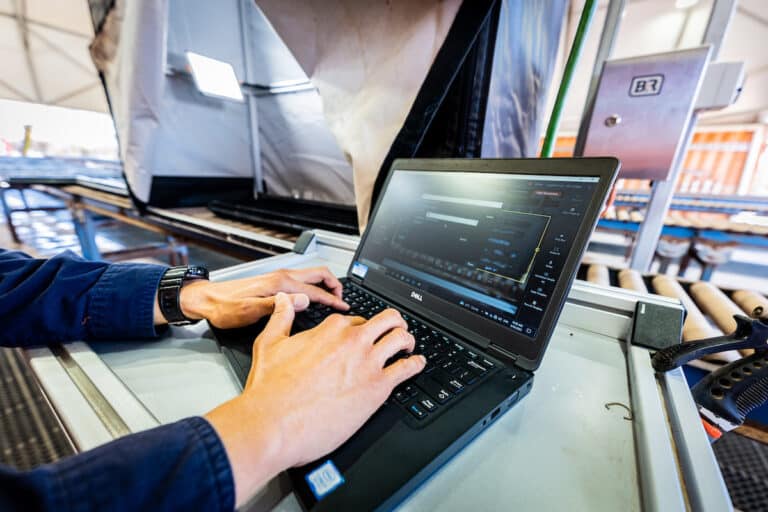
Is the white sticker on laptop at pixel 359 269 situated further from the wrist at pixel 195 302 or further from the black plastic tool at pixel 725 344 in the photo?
the black plastic tool at pixel 725 344

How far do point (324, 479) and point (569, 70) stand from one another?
2.97ft

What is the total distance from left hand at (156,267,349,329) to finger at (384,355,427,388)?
0.20 meters

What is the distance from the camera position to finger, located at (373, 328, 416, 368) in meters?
0.34

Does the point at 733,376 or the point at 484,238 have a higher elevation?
the point at 484,238

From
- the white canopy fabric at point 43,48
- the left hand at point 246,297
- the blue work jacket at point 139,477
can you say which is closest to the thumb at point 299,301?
the left hand at point 246,297

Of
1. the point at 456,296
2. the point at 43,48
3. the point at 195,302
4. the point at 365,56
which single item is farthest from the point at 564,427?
the point at 43,48

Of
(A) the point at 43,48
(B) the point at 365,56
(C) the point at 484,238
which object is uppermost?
(A) the point at 43,48

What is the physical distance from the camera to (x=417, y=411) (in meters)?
0.30

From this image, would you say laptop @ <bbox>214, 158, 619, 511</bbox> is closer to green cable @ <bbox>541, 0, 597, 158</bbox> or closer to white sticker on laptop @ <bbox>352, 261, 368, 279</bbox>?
white sticker on laptop @ <bbox>352, 261, 368, 279</bbox>

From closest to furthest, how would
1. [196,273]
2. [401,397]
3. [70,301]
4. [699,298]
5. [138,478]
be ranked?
1. [138,478]
2. [401,397]
3. [70,301]
4. [196,273]
5. [699,298]

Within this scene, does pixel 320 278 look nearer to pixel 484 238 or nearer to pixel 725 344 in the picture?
pixel 484 238

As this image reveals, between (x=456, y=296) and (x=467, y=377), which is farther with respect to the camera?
(x=456, y=296)

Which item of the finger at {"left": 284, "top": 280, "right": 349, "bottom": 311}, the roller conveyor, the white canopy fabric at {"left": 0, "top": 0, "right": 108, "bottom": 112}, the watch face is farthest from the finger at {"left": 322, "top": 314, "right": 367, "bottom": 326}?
the white canopy fabric at {"left": 0, "top": 0, "right": 108, "bottom": 112}

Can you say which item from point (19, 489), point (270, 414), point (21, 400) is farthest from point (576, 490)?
point (21, 400)
